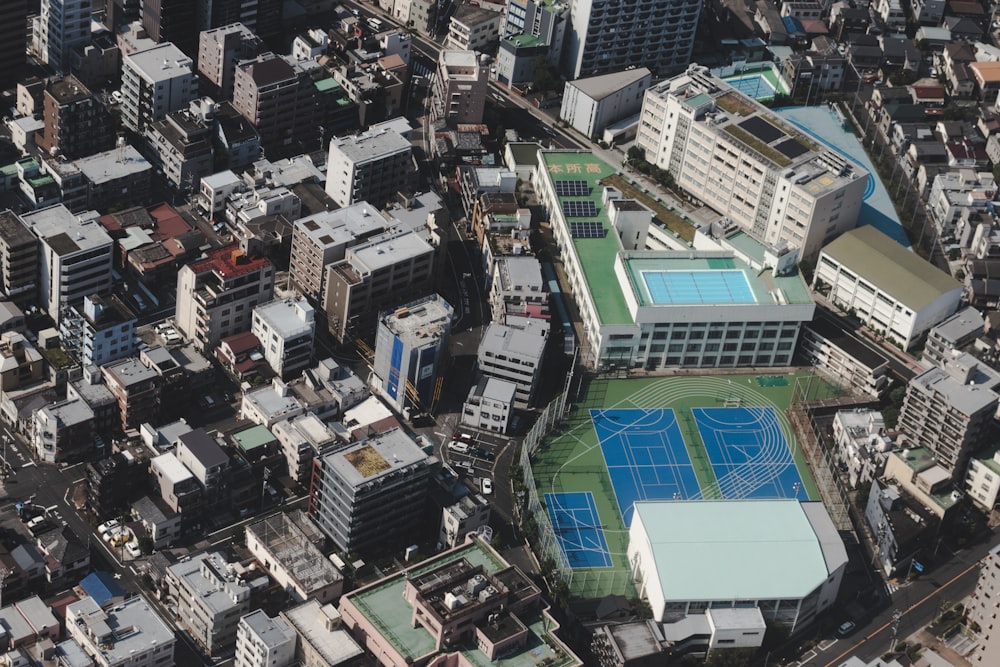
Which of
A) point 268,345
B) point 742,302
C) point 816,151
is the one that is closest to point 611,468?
point 742,302

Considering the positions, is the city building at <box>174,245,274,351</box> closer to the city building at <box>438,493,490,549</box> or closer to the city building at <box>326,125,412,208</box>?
the city building at <box>326,125,412,208</box>

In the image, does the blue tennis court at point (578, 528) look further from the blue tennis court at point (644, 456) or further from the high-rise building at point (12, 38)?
the high-rise building at point (12, 38)

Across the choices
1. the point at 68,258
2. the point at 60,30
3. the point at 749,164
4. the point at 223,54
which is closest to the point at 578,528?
the point at 749,164

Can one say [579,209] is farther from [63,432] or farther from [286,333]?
[63,432]

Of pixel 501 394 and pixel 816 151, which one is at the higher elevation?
pixel 816 151

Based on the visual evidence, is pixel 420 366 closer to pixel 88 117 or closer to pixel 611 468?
pixel 611 468

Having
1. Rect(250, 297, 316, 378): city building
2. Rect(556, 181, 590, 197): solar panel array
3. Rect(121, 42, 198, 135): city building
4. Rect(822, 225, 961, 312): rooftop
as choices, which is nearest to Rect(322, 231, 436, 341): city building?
Rect(250, 297, 316, 378): city building

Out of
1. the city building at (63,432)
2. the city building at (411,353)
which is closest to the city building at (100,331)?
the city building at (63,432)
